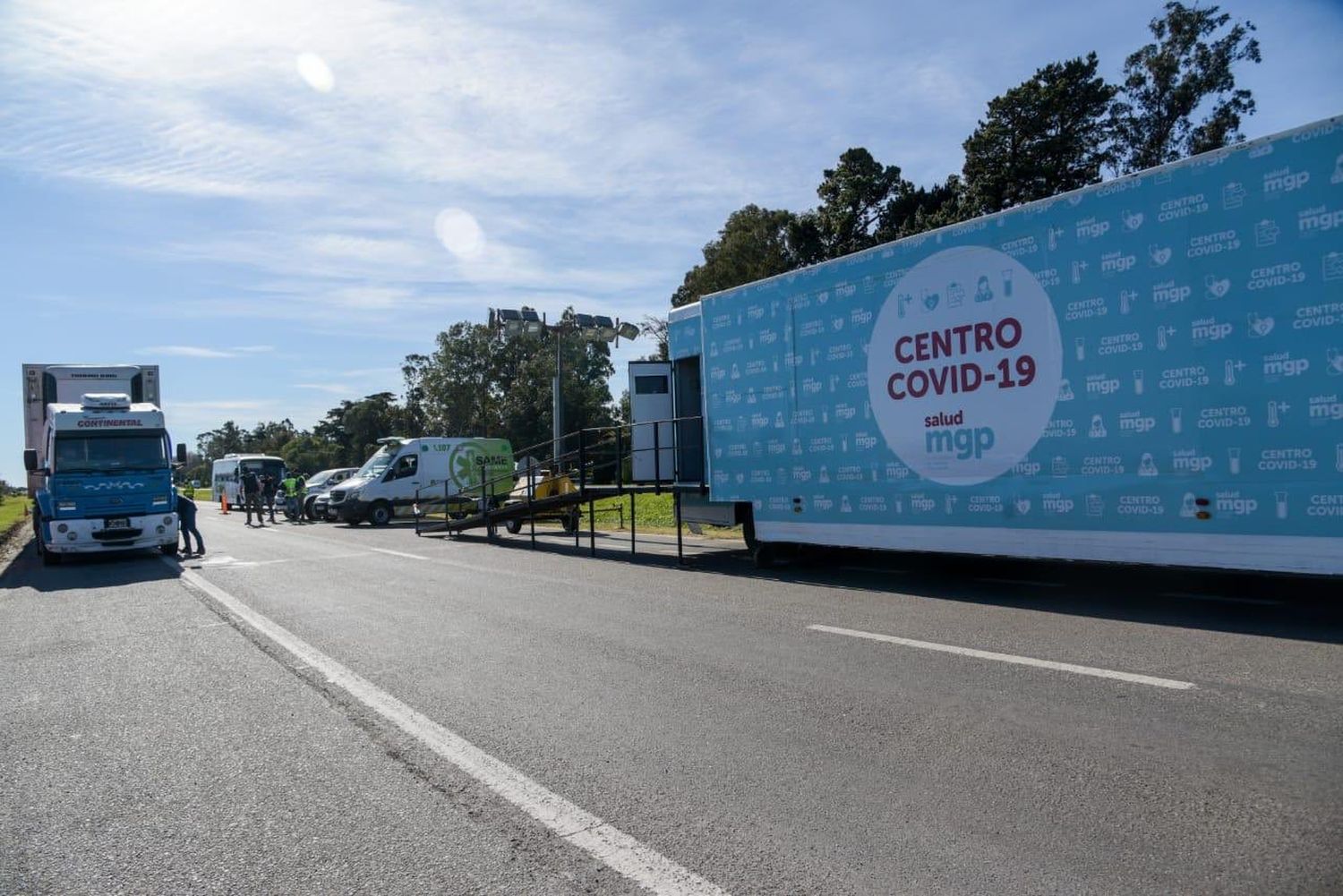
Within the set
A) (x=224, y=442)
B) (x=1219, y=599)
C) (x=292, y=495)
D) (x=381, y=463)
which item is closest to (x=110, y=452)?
(x=381, y=463)

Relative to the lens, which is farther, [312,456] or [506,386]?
[312,456]

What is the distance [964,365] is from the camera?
948 cm

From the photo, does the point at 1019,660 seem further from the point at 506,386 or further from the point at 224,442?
the point at 224,442

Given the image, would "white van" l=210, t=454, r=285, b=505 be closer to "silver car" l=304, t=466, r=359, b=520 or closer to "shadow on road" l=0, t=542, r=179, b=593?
"silver car" l=304, t=466, r=359, b=520

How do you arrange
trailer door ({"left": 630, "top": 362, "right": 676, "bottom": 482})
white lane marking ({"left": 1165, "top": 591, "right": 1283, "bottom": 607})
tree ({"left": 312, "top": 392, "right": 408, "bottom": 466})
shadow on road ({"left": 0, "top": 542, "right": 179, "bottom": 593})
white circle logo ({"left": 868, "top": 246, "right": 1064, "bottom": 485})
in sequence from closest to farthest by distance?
white lane marking ({"left": 1165, "top": 591, "right": 1283, "bottom": 607}) < white circle logo ({"left": 868, "top": 246, "right": 1064, "bottom": 485}) < shadow on road ({"left": 0, "top": 542, "right": 179, "bottom": 593}) < trailer door ({"left": 630, "top": 362, "right": 676, "bottom": 482}) < tree ({"left": 312, "top": 392, "right": 408, "bottom": 466})

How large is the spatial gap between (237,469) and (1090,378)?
42695 millimetres

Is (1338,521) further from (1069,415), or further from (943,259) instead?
(943,259)

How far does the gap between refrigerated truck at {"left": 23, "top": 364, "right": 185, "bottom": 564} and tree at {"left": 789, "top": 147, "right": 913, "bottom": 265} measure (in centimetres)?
2288

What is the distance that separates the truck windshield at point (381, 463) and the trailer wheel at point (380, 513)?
3.43ft

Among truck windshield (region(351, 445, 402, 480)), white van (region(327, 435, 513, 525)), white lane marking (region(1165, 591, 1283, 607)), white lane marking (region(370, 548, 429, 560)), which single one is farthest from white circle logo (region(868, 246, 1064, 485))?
truck windshield (region(351, 445, 402, 480))

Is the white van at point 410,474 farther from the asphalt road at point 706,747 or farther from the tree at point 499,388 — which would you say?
the tree at point 499,388

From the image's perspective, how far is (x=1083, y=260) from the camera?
838cm

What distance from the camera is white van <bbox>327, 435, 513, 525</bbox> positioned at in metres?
28.2

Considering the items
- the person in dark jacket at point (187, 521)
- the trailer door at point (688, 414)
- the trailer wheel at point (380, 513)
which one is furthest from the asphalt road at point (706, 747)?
the trailer wheel at point (380, 513)
